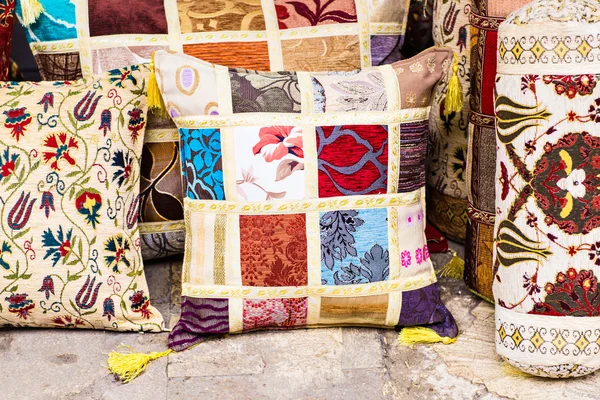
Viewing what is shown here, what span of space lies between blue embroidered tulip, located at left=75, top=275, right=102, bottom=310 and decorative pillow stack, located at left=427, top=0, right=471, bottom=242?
35.7 inches

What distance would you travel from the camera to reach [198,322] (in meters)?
1.59

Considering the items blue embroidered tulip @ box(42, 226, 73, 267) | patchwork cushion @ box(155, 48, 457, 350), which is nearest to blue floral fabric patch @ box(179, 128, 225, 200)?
patchwork cushion @ box(155, 48, 457, 350)

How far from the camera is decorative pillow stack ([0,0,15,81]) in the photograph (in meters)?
1.76

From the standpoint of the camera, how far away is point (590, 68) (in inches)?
53.3

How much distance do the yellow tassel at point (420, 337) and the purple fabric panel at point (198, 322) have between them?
1.22ft

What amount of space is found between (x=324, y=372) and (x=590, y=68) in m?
0.76

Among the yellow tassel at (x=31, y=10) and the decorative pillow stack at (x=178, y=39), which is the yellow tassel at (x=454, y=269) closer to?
the decorative pillow stack at (x=178, y=39)

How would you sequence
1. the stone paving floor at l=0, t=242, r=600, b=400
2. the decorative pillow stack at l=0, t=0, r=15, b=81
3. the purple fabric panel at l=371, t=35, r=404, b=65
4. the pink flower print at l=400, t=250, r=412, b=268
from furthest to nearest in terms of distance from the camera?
the purple fabric panel at l=371, t=35, r=404, b=65, the decorative pillow stack at l=0, t=0, r=15, b=81, the pink flower print at l=400, t=250, r=412, b=268, the stone paving floor at l=0, t=242, r=600, b=400

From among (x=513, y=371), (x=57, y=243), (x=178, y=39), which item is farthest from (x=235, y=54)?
(x=513, y=371)

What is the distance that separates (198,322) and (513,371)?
2.10 feet

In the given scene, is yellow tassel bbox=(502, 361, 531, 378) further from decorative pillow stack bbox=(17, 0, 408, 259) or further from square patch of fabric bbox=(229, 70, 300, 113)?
decorative pillow stack bbox=(17, 0, 408, 259)

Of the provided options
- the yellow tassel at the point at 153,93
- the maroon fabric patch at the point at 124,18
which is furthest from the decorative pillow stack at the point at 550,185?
the maroon fabric patch at the point at 124,18

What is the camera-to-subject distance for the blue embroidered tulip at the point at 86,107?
1635 mm

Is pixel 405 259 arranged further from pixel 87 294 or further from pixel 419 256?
pixel 87 294
